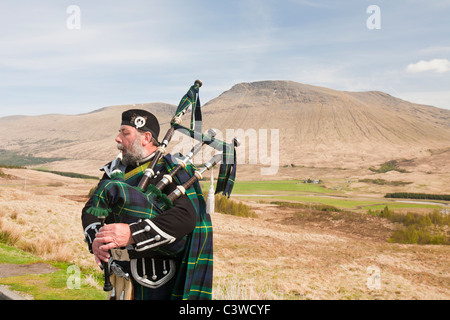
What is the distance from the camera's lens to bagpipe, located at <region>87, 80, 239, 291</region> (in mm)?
2910

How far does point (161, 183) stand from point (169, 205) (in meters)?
0.19

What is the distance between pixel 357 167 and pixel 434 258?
331 ft

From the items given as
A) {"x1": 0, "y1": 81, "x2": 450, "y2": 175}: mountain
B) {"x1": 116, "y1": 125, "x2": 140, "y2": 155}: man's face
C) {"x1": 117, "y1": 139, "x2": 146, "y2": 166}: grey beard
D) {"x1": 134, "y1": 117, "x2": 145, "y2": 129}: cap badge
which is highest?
{"x1": 0, "y1": 81, "x2": 450, "y2": 175}: mountain

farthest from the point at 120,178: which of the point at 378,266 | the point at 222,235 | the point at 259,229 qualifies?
the point at 259,229

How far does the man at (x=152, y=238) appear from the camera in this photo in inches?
114

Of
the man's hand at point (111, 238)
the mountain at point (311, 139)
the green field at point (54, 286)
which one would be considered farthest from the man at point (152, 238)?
the mountain at point (311, 139)

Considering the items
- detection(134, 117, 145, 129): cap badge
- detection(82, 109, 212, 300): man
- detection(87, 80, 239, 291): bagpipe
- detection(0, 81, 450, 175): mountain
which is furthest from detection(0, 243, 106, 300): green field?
detection(0, 81, 450, 175): mountain

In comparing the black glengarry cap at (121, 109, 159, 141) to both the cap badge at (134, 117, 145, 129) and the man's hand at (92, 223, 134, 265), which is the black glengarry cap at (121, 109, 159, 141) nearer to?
the cap badge at (134, 117, 145, 129)

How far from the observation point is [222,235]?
2002 cm

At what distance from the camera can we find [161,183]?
3025 mm

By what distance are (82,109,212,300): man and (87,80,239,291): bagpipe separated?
0.20 ft
